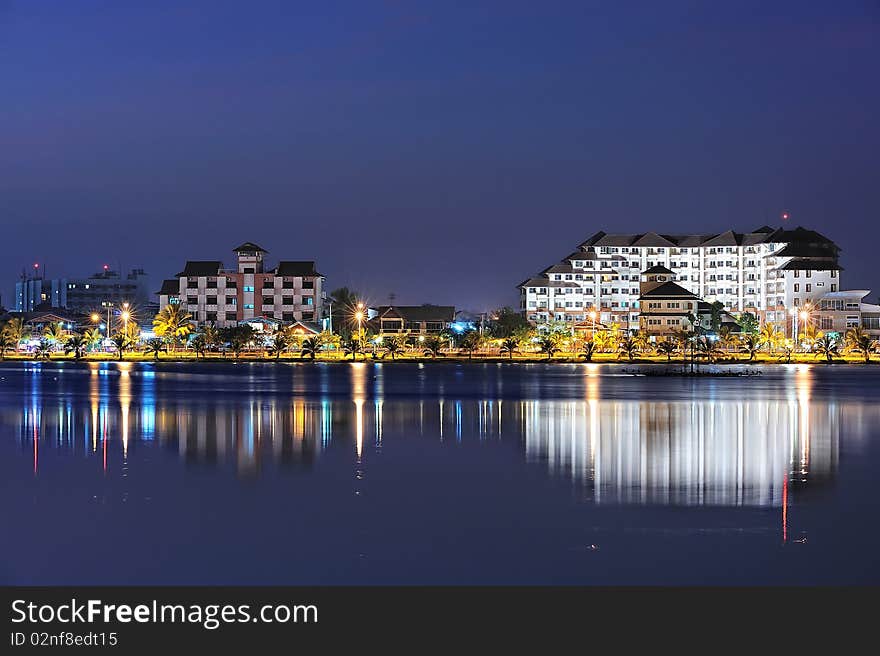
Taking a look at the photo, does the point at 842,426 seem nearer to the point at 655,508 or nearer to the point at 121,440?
the point at 655,508

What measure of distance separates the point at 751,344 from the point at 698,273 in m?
37.7

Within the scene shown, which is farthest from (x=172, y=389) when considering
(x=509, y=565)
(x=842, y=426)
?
(x=509, y=565)

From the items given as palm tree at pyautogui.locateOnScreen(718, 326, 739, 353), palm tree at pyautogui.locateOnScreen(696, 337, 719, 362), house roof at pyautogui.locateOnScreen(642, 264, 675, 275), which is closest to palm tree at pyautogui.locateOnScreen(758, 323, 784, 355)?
palm tree at pyautogui.locateOnScreen(718, 326, 739, 353)

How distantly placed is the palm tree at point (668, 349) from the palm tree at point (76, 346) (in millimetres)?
43182

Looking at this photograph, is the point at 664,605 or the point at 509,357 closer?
the point at 664,605

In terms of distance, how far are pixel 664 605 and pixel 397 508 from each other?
17.5ft

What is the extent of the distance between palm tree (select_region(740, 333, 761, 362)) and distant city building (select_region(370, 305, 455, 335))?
90.6 feet

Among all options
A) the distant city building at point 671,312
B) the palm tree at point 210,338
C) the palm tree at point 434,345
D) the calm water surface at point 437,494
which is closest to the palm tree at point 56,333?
the palm tree at point 210,338

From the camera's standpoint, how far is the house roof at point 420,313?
101312mm

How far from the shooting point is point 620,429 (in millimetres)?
24609

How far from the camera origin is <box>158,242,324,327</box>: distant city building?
9669 cm

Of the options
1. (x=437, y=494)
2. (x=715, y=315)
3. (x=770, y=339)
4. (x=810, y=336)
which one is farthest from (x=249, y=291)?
(x=437, y=494)

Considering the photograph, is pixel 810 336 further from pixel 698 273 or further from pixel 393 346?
pixel 393 346

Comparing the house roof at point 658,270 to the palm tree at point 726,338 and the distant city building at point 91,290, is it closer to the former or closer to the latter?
the palm tree at point 726,338
